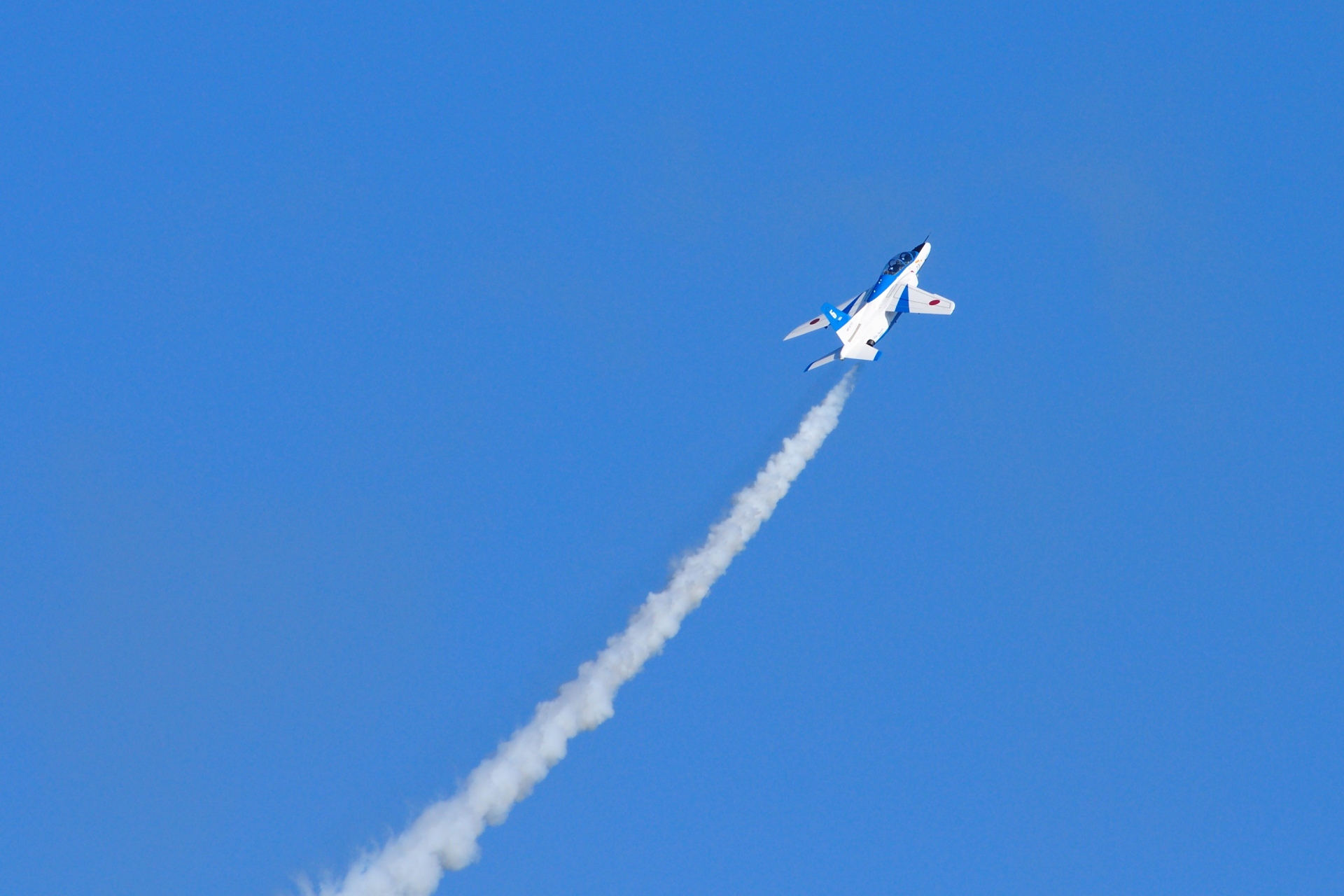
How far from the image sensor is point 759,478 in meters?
86.0

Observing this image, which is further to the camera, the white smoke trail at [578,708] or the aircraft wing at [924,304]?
the aircraft wing at [924,304]

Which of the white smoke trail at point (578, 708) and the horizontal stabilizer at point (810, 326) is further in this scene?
the horizontal stabilizer at point (810, 326)

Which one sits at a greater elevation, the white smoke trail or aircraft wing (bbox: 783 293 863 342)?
aircraft wing (bbox: 783 293 863 342)

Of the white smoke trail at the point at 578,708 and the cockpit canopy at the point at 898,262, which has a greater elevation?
the cockpit canopy at the point at 898,262

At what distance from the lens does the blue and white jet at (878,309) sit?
295 feet

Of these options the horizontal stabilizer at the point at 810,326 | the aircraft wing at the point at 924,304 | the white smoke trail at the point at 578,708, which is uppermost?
the aircraft wing at the point at 924,304

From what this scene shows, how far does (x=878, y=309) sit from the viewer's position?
92562mm

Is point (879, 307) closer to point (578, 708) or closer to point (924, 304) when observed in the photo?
point (924, 304)

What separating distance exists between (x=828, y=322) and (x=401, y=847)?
35705 millimetres

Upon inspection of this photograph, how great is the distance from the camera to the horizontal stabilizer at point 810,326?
9219cm

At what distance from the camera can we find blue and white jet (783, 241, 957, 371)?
89938 mm

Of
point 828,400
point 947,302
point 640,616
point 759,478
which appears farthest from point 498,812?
point 947,302

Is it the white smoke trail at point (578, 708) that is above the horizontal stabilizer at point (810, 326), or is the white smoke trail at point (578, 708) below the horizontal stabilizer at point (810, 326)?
below

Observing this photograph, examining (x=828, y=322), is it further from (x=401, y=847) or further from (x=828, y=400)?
(x=401, y=847)
